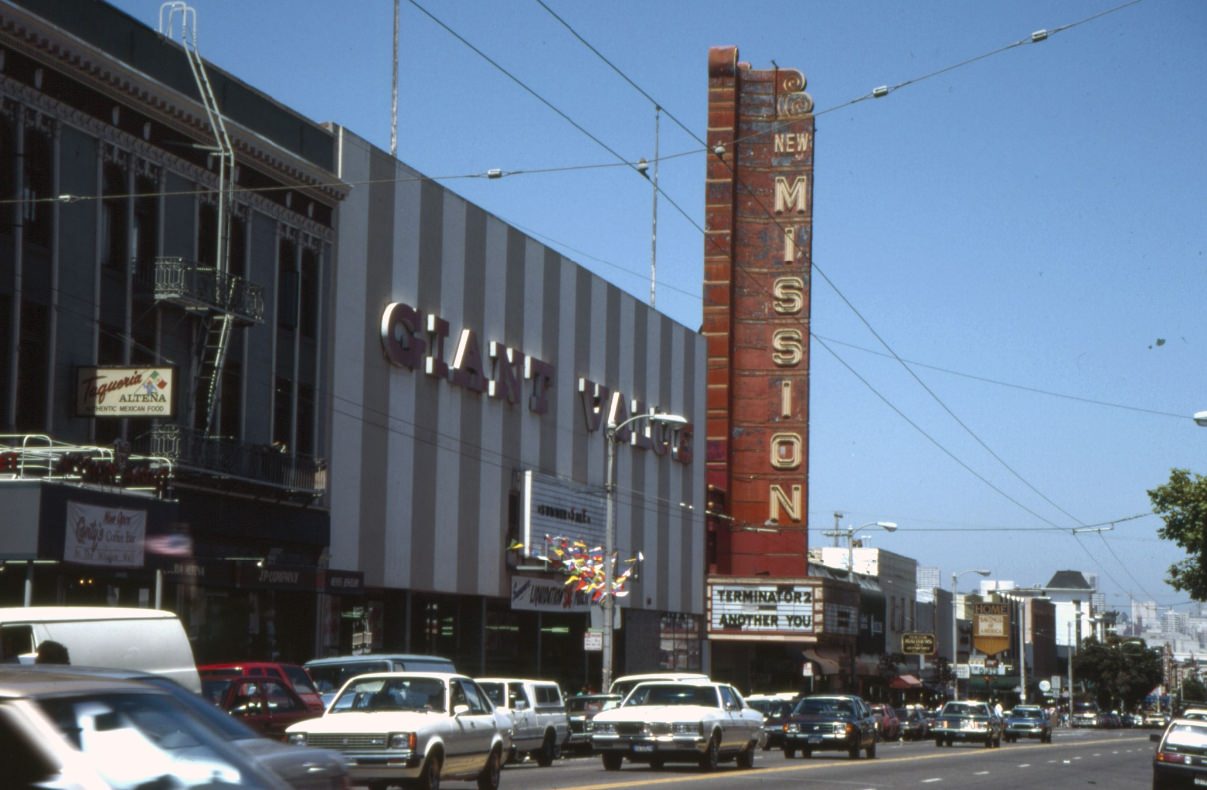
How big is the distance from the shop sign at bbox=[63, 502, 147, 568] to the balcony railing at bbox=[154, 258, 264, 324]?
247 inches

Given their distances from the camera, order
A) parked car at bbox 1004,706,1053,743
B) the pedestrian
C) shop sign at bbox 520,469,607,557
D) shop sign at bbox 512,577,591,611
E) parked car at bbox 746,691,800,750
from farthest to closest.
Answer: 1. parked car at bbox 1004,706,1053,743
2. shop sign at bbox 520,469,607,557
3. shop sign at bbox 512,577,591,611
4. parked car at bbox 746,691,800,750
5. the pedestrian

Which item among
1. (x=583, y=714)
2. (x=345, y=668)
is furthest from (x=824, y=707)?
(x=345, y=668)

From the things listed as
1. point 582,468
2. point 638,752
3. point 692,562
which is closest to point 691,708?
point 638,752

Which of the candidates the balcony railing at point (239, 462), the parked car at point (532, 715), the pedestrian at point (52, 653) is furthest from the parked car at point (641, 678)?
the pedestrian at point (52, 653)

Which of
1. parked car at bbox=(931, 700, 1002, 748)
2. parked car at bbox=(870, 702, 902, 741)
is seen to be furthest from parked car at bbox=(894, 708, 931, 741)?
parked car at bbox=(931, 700, 1002, 748)

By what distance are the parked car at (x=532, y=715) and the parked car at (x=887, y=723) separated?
101ft

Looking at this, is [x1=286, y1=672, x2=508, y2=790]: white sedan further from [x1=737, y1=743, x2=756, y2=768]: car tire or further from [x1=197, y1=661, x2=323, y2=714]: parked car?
[x1=737, y1=743, x2=756, y2=768]: car tire

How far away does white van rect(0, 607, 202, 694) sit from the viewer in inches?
690

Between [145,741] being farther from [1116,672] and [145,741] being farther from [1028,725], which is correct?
[1116,672]

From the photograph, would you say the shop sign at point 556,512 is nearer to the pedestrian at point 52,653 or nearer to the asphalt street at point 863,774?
the asphalt street at point 863,774

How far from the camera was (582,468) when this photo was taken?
57562 millimetres

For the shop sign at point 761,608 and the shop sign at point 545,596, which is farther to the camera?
the shop sign at point 761,608

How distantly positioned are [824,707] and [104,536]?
1776 cm

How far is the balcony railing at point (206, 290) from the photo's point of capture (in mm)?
35312
